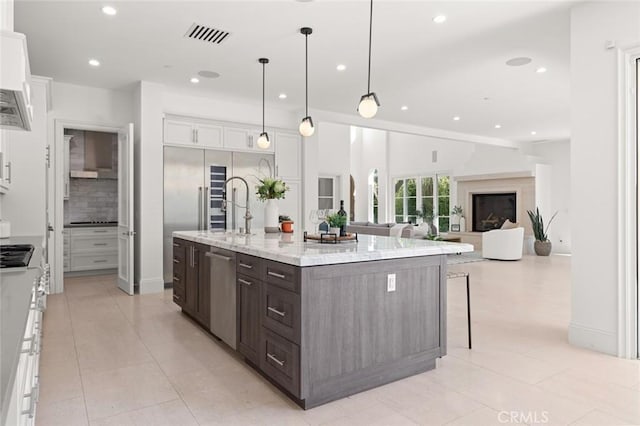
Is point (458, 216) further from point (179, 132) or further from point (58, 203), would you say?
point (58, 203)

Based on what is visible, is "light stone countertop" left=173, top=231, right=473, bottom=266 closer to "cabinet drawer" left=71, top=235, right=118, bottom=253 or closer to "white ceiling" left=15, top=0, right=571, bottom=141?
"white ceiling" left=15, top=0, right=571, bottom=141

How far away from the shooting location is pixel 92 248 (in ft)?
22.5

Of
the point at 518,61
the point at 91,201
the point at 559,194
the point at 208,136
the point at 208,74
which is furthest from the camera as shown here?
the point at 559,194

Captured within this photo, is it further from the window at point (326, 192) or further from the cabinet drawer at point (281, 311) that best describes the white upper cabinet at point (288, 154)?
the cabinet drawer at point (281, 311)

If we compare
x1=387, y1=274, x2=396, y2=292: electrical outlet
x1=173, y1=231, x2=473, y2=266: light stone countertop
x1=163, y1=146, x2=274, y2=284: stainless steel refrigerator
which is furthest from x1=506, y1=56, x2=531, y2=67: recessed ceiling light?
x1=163, y1=146, x2=274, y2=284: stainless steel refrigerator

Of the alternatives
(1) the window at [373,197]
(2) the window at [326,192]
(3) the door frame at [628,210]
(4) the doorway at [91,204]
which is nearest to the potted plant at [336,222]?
Result: (3) the door frame at [628,210]

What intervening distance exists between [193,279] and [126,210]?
2.30 m

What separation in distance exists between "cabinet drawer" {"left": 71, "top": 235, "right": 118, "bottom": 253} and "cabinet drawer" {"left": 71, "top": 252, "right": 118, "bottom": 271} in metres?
0.12

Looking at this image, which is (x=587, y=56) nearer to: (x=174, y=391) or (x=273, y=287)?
(x=273, y=287)

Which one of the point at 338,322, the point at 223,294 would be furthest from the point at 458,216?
the point at 338,322

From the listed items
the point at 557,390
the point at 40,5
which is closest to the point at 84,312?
the point at 40,5

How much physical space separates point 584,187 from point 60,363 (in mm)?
4269

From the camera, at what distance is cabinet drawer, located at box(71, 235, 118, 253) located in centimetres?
670

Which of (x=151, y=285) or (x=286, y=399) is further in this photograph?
(x=151, y=285)
